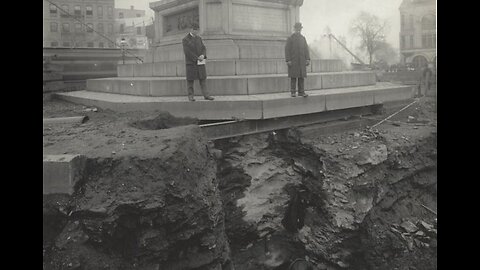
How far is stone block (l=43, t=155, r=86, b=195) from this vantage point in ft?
17.5

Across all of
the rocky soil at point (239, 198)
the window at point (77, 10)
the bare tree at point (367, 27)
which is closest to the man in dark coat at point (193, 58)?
the rocky soil at point (239, 198)

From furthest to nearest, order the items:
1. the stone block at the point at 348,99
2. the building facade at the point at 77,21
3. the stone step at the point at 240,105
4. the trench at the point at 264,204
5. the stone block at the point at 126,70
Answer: the building facade at the point at 77,21 < the stone block at the point at 126,70 < the stone block at the point at 348,99 < the stone step at the point at 240,105 < the trench at the point at 264,204

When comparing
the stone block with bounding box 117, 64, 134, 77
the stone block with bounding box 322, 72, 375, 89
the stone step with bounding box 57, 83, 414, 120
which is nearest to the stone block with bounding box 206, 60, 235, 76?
the stone step with bounding box 57, 83, 414, 120

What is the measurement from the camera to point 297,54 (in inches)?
361

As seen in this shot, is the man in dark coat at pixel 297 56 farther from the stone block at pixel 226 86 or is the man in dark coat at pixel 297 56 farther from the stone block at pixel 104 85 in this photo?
the stone block at pixel 104 85

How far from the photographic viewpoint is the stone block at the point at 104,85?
11633 millimetres

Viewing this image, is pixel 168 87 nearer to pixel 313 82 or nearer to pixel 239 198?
pixel 239 198

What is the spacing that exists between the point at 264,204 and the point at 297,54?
3437 millimetres

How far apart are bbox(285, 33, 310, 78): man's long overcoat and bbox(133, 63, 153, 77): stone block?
4615 millimetres

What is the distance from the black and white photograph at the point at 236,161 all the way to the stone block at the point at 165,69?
5 centimetres

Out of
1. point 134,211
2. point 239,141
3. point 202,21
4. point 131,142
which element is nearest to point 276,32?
point 202,21

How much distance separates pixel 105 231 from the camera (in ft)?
17.8

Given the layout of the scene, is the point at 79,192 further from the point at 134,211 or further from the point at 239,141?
the point at 239,141

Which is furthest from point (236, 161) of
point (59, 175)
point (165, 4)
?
point (165, 4)
